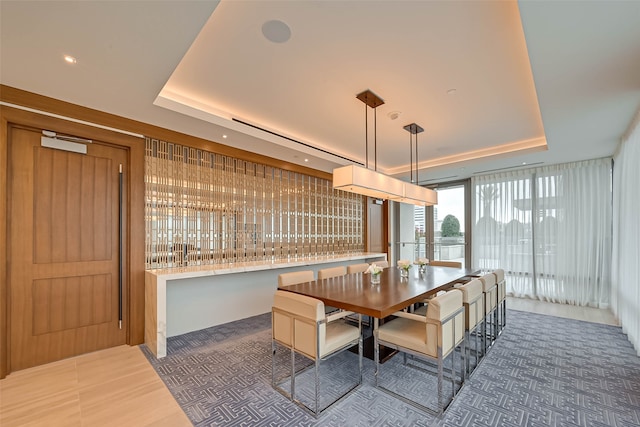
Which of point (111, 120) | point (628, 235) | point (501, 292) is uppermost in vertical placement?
point (111, 120)

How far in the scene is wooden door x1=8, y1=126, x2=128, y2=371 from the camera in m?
2.73

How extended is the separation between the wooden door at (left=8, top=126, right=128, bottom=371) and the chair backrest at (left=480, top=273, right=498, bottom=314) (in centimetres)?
418

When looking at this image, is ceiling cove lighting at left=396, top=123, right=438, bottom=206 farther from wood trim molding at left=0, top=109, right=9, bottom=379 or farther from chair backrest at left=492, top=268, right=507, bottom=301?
wood trim molding at left=0, top=109, right=9, bottom=379

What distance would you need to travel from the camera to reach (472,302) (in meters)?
2.66

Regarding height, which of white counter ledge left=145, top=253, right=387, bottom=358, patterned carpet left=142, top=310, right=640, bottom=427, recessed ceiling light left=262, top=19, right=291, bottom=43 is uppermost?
recessed ceiling light left=262, top=19, right=291, bottom=43

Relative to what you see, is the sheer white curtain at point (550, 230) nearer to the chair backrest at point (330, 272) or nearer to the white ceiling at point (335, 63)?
the white ceiling at point (335, 63)

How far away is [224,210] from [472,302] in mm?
3389

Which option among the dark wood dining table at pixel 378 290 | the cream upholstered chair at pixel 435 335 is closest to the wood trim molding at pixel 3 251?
the dark wood dining table at pixel 378 290

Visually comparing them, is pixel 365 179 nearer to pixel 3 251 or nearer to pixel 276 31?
pixel 276 31

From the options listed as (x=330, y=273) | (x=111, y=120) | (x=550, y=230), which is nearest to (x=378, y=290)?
(x=330, y=273)

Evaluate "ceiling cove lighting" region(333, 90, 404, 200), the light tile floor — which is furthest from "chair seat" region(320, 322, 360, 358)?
"ceiling cove lighting" region(333, 90, 404, 200)

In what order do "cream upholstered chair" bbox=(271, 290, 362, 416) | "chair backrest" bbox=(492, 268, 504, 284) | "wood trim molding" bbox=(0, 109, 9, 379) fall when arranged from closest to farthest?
1. "cream upholstered chair" bbox=(271, 290, 362, 416)
2. "wood trim molding" bbox=(0, 109, 9, 379)
3. "chair backrest" bbox=(492, 268, 504, 284)

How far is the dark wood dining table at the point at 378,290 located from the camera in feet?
7.50

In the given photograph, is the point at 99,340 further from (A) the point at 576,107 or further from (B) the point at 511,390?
(A) the point at 576,107
